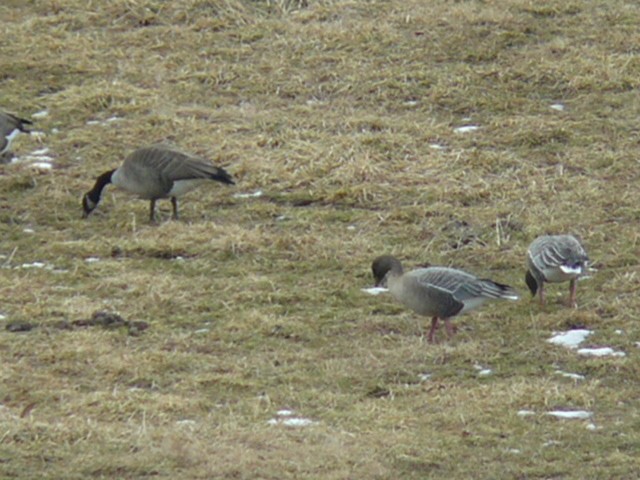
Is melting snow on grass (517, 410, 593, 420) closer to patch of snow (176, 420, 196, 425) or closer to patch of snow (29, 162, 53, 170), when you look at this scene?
patch of snow (176, 420, 196, 425)

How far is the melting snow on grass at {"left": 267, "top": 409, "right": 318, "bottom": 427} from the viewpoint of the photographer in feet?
26.9

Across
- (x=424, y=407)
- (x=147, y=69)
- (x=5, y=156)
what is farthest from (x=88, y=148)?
(x=424, y=407)

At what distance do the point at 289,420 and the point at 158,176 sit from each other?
4330mm

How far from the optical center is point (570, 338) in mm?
9703

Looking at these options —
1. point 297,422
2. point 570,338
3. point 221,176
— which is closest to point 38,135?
point 221,176

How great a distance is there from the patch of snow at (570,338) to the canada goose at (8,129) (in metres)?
5.81

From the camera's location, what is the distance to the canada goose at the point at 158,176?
1225 centimetres

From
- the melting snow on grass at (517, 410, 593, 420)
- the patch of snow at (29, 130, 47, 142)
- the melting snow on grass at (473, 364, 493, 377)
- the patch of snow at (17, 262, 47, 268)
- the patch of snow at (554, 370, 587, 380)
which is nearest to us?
the melting snow on grass at (517, 410, 593, 420)

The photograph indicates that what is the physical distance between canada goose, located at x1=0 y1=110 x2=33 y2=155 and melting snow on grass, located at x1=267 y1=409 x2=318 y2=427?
5910 mm

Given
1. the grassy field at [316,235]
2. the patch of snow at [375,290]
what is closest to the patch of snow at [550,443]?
the grassy field at [316,235]

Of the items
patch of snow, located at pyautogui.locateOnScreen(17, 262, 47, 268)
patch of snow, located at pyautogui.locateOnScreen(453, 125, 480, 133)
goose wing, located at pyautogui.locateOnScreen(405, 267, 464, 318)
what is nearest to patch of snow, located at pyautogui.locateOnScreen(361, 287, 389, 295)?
goose wing, located at pyautogui.locateOnScreen(405, 267, 464, 318)

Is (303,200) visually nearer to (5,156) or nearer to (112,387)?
(5,156)

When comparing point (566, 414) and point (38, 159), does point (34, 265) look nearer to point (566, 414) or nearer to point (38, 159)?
point (38, 159)

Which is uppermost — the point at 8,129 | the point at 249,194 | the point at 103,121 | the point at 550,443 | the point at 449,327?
the point at 550,443
